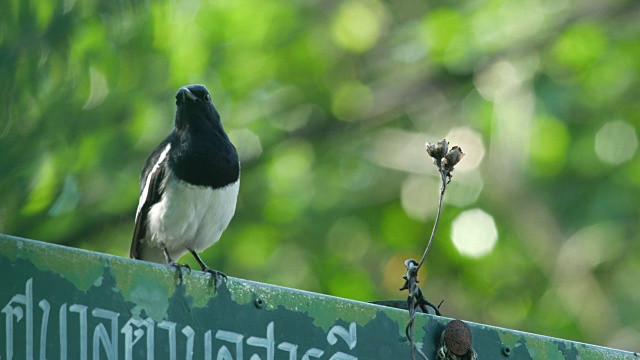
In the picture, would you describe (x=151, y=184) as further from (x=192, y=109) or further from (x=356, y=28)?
(x=356, y=28)

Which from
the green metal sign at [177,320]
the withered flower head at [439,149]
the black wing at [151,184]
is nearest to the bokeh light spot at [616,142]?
the black wing at [151,184]

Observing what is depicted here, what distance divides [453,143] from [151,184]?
375cm

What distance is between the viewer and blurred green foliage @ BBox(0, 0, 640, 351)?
7.56 metres

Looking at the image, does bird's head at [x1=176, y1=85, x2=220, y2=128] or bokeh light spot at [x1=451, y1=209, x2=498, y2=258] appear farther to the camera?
bokeh light spot at [x1=451, y1=209, x2=498, y2=258]

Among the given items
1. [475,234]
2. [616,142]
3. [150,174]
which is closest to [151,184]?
[150,174]

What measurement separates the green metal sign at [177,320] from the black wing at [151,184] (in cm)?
201

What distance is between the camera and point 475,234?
775cm

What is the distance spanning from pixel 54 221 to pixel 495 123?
3.63 meters

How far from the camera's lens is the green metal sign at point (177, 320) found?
2189mm

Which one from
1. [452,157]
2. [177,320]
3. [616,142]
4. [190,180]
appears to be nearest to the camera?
[177,320]

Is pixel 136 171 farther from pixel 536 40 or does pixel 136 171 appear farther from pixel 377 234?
pixel 536 40

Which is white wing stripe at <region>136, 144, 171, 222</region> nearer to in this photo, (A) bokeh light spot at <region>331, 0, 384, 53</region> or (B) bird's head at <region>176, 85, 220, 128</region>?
(B) bird's head at <region>176, 85, 220, 128</region>

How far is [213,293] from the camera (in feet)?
8.22

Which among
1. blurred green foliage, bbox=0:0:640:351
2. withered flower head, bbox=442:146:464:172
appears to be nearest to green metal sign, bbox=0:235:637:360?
withered flower head, bbox=442:146:464:172
